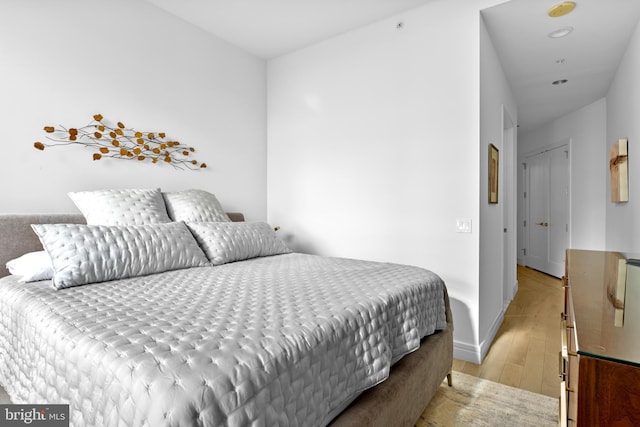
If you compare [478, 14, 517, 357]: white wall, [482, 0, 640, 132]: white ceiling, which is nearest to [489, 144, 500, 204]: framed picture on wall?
[478, 14, 517, 357]: white wall

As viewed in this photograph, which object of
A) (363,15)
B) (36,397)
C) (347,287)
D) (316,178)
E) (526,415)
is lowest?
(526,415)

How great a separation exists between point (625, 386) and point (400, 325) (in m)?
0.96

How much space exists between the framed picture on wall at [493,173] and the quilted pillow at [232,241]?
5.94ft

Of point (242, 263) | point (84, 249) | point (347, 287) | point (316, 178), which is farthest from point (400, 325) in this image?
point (316, 178)

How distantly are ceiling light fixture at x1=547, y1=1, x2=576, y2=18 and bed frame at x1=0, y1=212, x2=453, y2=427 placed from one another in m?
2.20

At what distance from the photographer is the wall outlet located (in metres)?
2.46

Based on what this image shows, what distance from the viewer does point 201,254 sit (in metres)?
2.04

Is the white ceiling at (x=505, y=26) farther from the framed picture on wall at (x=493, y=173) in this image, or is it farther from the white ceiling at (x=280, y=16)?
the framed picture on wall at (x=493, y=173)

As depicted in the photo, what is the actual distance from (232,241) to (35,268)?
100cm

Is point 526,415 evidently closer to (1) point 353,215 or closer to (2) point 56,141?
(1) point 353,215

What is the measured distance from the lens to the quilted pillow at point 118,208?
6.50 feet

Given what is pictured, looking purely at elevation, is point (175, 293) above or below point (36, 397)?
above

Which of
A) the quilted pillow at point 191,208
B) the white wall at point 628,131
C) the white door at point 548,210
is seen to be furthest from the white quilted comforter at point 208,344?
the white door at point 548,210

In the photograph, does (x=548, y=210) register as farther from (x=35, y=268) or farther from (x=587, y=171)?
(x=35, y=268)
